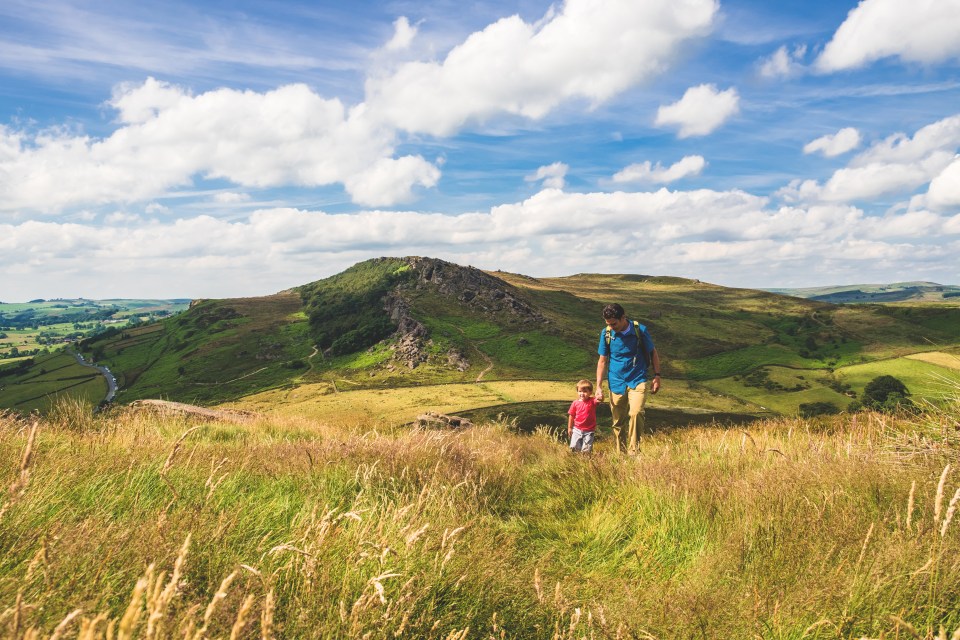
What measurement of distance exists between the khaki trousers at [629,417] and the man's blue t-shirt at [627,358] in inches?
5.6

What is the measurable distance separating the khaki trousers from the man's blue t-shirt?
143 mm

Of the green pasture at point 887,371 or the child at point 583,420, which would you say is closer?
the child at point 583,420

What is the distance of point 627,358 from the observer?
32.0 feet

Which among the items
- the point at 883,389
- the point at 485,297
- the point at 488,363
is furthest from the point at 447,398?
the point at 883,389

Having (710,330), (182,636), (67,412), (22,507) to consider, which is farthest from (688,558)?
(710,330)

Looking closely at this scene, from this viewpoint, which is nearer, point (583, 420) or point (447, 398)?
point (583, 420)

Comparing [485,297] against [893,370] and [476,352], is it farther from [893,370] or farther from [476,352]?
[893,370]

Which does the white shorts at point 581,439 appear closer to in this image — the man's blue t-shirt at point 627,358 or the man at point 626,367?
the man at point 626,367

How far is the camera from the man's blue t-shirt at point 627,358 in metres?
9.72

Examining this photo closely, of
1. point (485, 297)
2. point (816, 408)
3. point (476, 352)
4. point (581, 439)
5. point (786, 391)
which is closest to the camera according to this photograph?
point (581, 439)

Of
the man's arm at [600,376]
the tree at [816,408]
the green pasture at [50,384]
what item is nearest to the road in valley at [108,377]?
the green pasture at [50,384]

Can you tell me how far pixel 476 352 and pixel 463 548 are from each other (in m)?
148

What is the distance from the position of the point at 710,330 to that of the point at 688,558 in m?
201

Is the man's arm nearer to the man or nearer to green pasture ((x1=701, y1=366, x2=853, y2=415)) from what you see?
the man
